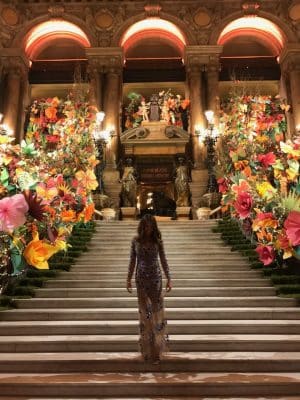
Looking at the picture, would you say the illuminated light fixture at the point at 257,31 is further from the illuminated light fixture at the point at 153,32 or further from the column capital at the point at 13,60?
the column capital at the point at 13,60

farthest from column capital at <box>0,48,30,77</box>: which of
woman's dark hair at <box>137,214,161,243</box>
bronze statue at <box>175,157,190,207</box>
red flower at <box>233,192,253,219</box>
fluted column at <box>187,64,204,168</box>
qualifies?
woman's dark hair at <box>137,214,161,243</box>

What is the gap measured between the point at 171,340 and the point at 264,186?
3.56 metres

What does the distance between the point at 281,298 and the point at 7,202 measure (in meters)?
5.67

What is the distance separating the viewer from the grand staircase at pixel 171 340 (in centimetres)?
462

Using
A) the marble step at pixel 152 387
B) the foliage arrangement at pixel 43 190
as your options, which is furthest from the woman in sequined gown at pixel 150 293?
the foliage arrangement at pixel 43 190

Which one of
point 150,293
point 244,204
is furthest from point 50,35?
point 150,293

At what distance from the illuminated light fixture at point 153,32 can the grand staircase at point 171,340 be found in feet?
60.3

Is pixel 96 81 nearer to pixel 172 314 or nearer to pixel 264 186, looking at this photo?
pixel 264 186

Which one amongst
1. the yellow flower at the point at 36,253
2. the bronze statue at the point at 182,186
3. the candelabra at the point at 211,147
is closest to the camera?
the yellow flower at the point at 36,253

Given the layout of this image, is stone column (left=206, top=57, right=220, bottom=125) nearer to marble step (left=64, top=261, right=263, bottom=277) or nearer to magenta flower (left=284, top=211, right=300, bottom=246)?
marble step (left=64, top=261, right=263, bottom=277)

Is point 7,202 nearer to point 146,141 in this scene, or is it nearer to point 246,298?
point 246,298

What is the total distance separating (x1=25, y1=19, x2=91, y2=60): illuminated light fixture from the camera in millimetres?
24719

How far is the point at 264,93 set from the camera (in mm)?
26781

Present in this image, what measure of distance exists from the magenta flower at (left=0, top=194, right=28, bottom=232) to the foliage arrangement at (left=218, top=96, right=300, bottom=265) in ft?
8.31
